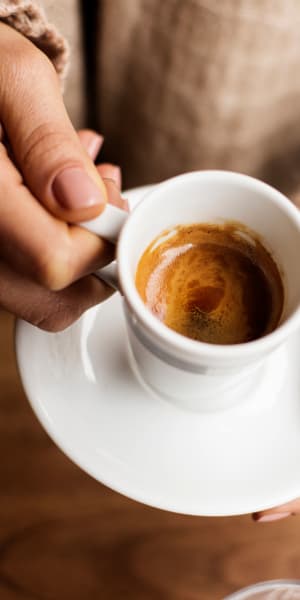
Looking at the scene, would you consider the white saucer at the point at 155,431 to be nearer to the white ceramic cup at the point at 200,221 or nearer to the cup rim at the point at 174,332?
the white ceramic cup at the point at 200,221

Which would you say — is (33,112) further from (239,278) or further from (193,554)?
(193,554)

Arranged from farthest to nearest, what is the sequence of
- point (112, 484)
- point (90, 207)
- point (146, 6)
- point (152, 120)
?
point (152, 120), point (146, 6), point (112, 484), point (90, 207)

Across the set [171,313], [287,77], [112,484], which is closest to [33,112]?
[171,313]

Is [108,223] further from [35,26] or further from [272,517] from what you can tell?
[272,517]

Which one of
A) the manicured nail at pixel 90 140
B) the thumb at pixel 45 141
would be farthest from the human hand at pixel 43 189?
the manicured nail at pixel 90 140

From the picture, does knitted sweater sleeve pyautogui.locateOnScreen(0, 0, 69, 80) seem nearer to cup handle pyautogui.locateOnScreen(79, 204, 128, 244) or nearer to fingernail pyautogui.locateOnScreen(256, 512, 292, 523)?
cup handle pyautogui.locateOnScreen(79, 204, 128, 244)

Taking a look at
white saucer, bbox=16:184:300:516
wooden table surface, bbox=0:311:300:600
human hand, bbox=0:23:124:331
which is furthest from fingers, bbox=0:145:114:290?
wooden table surface, bbox=0:311:300:600
